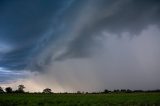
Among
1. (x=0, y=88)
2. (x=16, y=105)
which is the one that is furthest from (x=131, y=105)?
(x=0, y=88)

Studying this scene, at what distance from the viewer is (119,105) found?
38000 millimetres

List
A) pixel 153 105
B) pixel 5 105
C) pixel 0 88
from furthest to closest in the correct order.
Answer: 1. pixel 0 88
2. pixel 5 105
3. pixel 153 105

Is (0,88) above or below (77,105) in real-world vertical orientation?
above

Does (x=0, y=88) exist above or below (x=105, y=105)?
above

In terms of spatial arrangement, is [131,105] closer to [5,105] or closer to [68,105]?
[68,105]

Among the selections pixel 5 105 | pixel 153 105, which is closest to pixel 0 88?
pixel 5 105

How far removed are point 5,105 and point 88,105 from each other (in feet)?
38.3

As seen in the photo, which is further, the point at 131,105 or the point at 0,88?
the point at 0,88

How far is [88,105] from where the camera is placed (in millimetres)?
38719

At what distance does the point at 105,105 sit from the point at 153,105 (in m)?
6.35

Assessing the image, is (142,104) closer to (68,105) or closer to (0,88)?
(68,105)

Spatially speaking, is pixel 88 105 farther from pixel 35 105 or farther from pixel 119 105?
pixel 35 105

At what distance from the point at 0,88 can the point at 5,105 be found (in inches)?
4183

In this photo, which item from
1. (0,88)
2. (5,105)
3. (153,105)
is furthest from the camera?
(0,88)
